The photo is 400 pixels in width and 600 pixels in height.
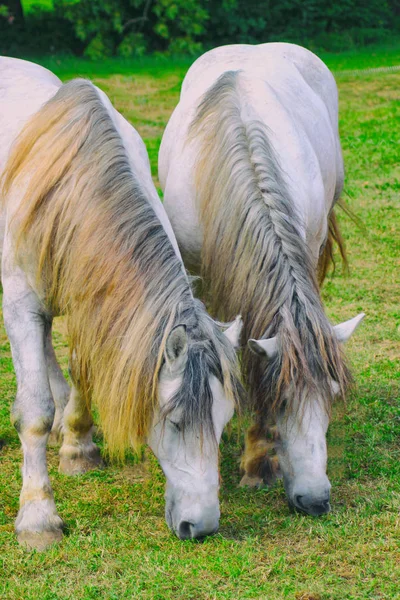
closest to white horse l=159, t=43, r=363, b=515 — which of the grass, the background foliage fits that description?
the grass

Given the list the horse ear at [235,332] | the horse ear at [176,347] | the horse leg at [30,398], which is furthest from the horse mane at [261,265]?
the horse leg at [30,398]

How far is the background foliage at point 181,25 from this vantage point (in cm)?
1537

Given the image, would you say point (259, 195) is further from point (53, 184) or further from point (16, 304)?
point (16, 304)

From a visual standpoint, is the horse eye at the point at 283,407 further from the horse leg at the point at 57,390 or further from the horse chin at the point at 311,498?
the horse leg at the point at 57,390

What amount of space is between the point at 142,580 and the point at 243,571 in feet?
1.20

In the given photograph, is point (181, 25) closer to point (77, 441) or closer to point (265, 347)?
point (77, 441)

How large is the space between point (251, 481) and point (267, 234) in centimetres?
118

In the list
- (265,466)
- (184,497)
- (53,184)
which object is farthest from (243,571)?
(53,184)

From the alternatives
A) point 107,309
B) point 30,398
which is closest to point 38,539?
point 30,398

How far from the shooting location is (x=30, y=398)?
3670mm

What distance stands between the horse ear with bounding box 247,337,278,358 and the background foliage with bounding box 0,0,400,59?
496 inches

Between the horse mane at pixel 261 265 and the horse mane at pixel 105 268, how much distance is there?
0.34 meters

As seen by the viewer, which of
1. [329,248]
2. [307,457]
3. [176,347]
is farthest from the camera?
[329,248]

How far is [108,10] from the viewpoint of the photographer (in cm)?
1518
